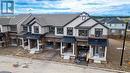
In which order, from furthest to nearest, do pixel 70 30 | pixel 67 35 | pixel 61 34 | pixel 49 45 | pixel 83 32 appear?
pixel 49 45 → pixel 61 34 → pixel 67 35 → pixel 70 30 → pixel 83 32

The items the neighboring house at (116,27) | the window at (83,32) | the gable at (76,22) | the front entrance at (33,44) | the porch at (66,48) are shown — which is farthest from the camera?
the neighboring house at (116,27)

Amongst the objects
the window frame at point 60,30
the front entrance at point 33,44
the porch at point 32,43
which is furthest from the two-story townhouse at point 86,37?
the front entrance at point 33,44

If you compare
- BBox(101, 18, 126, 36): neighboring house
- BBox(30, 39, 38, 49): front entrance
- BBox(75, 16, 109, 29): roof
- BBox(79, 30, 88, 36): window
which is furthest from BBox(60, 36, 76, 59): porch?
BBox(101, 18, 126, 36): neighboring house

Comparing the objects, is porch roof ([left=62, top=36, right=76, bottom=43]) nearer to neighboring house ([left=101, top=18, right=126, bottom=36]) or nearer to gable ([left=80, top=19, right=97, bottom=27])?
gable ([left=80, top=19, right=97, bottom=27])

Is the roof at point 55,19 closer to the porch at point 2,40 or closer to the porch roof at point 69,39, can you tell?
the porch roof at point 69,39

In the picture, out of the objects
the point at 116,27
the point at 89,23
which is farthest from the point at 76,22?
the point at 116,27

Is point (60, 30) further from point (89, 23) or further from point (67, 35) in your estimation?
point (89, 23)

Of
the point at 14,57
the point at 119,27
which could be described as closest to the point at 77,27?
the point at 14,57
